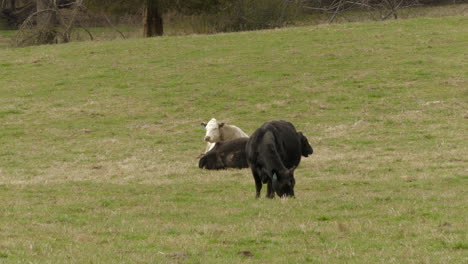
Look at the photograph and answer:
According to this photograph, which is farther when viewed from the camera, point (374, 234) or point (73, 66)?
point (73, 66)

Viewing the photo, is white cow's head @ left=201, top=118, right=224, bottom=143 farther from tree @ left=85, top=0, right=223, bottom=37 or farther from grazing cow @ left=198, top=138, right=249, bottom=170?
tree @ left=85, top=0, right=223, bottom=37

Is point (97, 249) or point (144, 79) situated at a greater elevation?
point (97, 249)

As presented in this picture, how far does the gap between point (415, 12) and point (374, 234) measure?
36.2 metres

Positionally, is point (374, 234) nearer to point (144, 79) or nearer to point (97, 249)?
point (97, 249)

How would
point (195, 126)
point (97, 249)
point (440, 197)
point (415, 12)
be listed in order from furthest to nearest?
point (415, 12), point (195, 126), point (440, 197), point (97, 249)

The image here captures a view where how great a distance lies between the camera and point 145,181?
574 inches

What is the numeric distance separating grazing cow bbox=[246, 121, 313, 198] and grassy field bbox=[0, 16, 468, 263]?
30 cm

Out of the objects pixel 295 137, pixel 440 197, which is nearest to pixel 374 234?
pixel 440 197

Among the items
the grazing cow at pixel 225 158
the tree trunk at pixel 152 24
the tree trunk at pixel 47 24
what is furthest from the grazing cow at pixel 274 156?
the tree trunk at pixel 47 24

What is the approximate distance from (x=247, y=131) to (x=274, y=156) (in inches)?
350

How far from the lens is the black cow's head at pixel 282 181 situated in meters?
11.4

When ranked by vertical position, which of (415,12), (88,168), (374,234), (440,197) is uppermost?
(374,234)

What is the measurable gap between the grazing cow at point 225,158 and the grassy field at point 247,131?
14.5 inches

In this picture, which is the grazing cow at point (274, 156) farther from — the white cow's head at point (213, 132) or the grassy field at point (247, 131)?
the white cow's head at point (213, 132)
